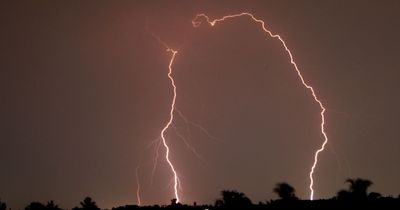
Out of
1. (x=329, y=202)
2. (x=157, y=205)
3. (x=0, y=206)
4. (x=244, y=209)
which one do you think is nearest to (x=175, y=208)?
(x=157, y=205)

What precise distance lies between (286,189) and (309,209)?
3.74 meters

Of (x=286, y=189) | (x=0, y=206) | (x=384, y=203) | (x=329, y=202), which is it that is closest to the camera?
(x=384, y=203)

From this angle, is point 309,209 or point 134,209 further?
point 134,209

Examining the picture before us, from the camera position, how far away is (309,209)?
22672 millimetres

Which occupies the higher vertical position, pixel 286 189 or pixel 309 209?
pixel 286 189

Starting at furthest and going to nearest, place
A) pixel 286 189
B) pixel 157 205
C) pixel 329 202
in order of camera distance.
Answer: pixel 157 205, pixel 286 189, pixel 329 202

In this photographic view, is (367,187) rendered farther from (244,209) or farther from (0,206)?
(0,206)

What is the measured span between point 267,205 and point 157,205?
5.77 m

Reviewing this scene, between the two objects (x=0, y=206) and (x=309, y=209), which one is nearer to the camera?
(x=309, y=209)

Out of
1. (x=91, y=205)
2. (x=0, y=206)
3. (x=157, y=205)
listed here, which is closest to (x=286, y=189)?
(x=157, y=205)

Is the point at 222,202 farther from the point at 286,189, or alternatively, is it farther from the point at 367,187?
the point at 367,187

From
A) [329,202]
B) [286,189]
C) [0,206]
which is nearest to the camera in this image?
[329,202]

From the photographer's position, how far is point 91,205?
30094 millimetres

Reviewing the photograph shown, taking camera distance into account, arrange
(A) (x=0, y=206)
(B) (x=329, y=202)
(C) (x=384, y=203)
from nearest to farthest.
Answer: (C) (x=384, y=203) < (B) (x=329, y=202) < (A) (x=0, y=206)
